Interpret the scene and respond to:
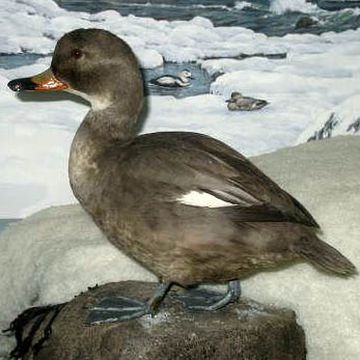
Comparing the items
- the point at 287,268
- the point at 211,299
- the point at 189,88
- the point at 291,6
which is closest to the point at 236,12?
the point at 291,6

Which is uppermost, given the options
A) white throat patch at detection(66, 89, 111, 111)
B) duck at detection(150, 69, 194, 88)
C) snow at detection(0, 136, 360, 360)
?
white throat patch at detection(66, 89, 111, 111)

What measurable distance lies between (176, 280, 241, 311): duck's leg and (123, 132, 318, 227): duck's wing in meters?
0.27

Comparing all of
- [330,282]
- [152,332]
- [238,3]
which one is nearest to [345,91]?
[238,3]

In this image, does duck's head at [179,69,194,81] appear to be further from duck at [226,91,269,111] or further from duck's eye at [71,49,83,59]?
duck's eye at [71,49,83,59]

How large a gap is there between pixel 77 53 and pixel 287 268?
77cm

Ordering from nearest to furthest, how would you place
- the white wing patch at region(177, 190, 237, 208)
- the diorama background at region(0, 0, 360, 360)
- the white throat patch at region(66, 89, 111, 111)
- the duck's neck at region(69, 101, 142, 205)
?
the white wing patch at region(177, 190, 237, 208) < the duck's neck at region(69, 101, 142, 205) < the white throat patch at region(66, 89, 111, 111) < the diorama background at region(0, 0, 360, 360)

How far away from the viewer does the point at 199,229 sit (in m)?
1.63

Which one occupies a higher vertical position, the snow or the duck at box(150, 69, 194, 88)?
the duck at box(150, 69, 194, 88)

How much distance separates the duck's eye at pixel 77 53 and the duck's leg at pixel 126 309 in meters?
0.57

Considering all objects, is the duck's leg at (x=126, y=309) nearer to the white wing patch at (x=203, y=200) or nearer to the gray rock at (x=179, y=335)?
the gray rock at (x=179, y=335)

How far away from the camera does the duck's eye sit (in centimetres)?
183

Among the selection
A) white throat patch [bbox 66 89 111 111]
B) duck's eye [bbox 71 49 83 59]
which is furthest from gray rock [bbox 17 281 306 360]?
duck's eye [bbox 71 49 83 59]

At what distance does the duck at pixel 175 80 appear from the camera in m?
2.28

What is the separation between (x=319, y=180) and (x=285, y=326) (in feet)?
1.66
